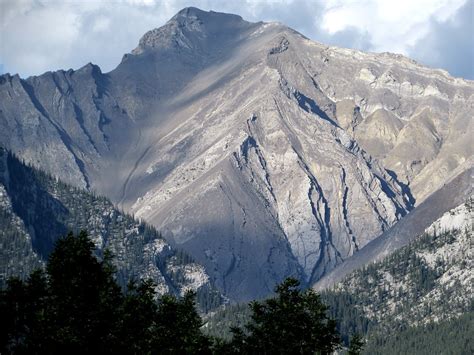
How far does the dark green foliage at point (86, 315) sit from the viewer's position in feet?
307

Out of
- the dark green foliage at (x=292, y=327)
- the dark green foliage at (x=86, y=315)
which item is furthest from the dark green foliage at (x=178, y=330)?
the dark green foliage at (x=292, y=327)

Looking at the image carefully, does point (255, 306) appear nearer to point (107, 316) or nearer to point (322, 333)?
point (322, 333)

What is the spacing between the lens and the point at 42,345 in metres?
93.3

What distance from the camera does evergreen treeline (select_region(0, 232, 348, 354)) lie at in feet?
309

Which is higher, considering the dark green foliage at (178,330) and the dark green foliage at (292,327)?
the dark green foliage at (178,330)

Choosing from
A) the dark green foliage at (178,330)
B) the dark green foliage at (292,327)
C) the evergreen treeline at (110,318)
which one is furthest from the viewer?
the dark green foliage at (292,327)

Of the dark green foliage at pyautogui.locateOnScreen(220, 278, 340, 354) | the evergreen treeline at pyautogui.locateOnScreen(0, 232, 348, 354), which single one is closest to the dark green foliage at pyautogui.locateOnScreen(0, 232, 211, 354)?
the evergreen treeline at pyautogui.locateOnScreen(0, 232, 348, 354)

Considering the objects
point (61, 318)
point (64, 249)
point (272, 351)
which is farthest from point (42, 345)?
point (272, 351)

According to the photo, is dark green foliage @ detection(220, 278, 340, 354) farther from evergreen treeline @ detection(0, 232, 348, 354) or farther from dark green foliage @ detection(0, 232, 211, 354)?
dark green foliage @ detection(0, 232, 211, 354)

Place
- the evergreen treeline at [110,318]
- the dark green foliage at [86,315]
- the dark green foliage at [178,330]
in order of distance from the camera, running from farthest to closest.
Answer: the dark green foliage at [178,330]
the evergreen treeline at [110,318]
the dark green foliage at [86,315]

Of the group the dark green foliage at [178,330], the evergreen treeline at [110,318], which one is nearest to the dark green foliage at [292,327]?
the evergreen treeline at [110,318]

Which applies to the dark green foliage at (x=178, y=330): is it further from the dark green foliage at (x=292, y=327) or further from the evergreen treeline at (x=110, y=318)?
the dark green foliage at (x=292, y=327)

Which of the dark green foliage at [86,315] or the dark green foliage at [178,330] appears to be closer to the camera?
the dark green foliage at [86,315]

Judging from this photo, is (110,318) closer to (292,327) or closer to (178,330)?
(178,330)
